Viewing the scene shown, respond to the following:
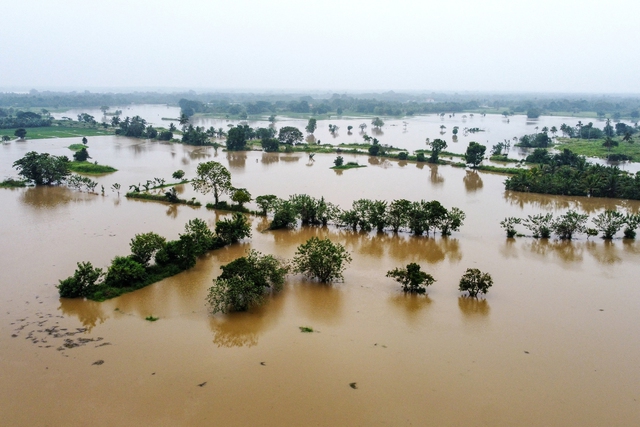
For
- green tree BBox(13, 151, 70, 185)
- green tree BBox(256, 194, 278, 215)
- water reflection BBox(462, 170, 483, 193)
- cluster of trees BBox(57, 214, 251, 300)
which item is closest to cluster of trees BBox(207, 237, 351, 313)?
cluster of trees BBox(57, 214, 251, 300)

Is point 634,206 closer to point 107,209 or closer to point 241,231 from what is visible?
point 241,231

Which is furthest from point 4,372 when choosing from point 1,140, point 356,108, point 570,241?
point 356,108

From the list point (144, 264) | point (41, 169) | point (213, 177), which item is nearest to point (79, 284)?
point (144, 264)

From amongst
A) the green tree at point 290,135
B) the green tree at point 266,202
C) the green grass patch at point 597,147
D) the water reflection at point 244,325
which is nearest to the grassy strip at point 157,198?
the green tree at point 266,202

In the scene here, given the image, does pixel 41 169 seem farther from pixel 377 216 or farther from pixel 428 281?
pixel 428 281

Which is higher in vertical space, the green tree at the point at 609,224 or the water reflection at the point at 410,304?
the green tree at the point at 609,224

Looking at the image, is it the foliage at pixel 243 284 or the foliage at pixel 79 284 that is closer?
the foliage at pixel 243 284

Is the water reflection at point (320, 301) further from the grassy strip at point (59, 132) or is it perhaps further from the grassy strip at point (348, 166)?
the grassy strip at point (59, 132)
